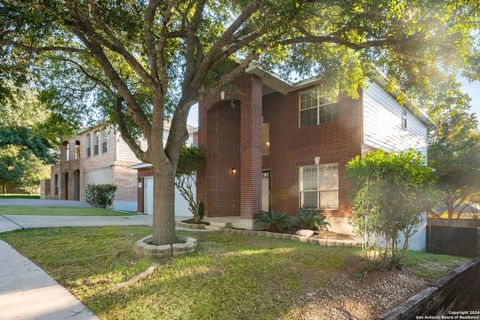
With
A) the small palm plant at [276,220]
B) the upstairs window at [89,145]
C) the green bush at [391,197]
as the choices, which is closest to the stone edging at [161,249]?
the green bush at [391,197]

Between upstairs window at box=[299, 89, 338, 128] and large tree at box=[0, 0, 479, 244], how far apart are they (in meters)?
2.78

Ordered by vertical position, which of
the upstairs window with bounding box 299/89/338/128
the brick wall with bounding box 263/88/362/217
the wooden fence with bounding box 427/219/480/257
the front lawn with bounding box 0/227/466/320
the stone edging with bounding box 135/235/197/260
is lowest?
the wooden fence with bounding box 427/219/480/257

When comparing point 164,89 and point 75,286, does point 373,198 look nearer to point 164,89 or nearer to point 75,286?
point 164,89

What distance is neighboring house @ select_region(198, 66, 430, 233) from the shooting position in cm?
1095

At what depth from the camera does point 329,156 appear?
11.5 m

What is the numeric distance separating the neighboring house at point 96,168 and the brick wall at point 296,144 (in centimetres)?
909

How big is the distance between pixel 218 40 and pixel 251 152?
4.80 meters

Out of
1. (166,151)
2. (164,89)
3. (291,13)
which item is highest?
(291,13)

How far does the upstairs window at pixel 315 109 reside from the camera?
1179 centimetres

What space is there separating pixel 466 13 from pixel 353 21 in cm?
234

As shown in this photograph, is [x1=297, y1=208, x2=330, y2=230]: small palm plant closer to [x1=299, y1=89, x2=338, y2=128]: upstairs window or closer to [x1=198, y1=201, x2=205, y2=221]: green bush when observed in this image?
[x1=299, y1=89, x2=338, y2=128]: upstairs window

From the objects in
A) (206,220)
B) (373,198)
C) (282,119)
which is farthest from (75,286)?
(282,119)

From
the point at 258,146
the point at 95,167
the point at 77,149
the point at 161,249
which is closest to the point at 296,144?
the point at 258,146

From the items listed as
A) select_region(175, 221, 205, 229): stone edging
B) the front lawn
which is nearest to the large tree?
the front lawn
